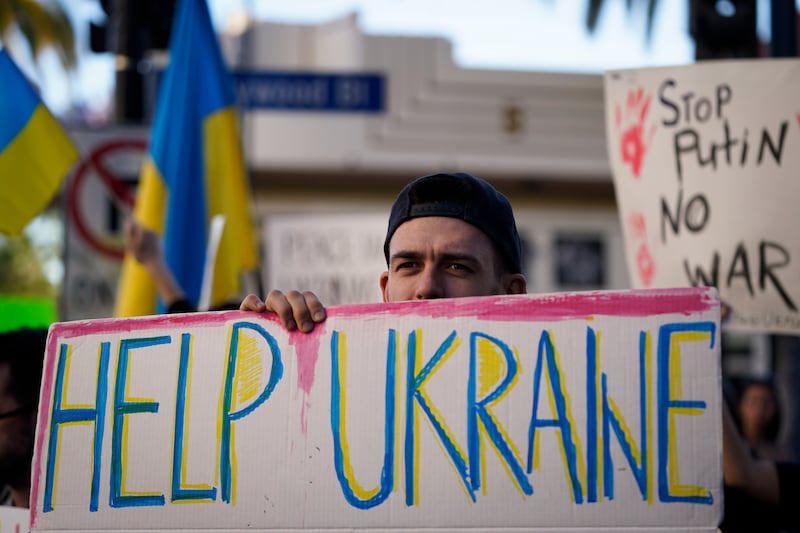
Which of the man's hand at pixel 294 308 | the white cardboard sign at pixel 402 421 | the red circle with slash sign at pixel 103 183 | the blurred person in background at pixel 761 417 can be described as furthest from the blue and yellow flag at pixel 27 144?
the blurred person in background at pixel 761 417

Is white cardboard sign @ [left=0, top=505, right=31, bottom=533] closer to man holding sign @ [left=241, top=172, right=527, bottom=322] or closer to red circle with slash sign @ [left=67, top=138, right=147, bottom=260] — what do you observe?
man holding sign @ [left=241, top=172, right=527, bottom=322]

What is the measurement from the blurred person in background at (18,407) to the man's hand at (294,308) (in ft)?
3.52

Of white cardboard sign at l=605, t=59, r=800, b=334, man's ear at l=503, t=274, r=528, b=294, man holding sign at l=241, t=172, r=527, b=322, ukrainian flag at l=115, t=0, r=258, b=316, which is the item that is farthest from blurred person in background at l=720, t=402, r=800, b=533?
ukrainian flag at l=115, t=0, r=258, b=316

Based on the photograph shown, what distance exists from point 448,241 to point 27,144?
236 cm

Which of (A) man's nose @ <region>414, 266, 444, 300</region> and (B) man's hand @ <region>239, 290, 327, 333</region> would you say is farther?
(A) man's nose @ <region>414, 266, 444, 300</region>

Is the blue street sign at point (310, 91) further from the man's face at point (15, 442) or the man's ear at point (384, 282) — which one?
the man's ear at point (384, 282)

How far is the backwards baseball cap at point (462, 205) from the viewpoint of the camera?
246 cm

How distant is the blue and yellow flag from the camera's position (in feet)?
13.5

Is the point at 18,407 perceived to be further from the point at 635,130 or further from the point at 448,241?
the point at 635,130

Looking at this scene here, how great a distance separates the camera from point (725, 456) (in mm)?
2654

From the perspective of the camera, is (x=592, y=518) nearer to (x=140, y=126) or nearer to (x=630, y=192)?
(x=630, y=192)

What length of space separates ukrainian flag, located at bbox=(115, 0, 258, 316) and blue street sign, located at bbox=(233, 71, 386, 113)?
2.47 metres

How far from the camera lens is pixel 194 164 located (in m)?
5.84

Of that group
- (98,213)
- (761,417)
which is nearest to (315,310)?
(98,213)
